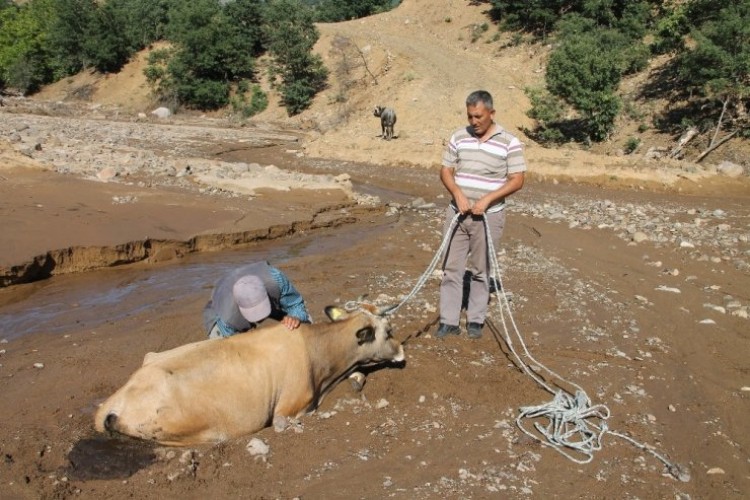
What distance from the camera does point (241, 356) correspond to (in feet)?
14.1

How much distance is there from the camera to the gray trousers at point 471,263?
5.77 m

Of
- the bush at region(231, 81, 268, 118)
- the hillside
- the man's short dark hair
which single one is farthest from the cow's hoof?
the bush at region(231, 81, 268, 118)

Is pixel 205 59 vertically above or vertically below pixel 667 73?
above

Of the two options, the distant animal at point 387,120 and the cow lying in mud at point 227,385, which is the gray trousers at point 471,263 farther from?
the distant animal at point 387,120

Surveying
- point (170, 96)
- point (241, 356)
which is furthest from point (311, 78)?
point (241, 356)

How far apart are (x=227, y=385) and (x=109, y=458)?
0.89 m

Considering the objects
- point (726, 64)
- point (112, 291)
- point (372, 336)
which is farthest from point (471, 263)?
point (726, 64)

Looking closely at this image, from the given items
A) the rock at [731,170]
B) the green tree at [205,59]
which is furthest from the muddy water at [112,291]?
the green tree at [205,59]

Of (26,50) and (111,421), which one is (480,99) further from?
(26,50)

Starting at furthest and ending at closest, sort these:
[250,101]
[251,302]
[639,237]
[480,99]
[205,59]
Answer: [205,59]
[250,101]
[639,237]
[480,99]
[251,302]

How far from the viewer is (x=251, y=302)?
4.41 m

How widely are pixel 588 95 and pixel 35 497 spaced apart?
1905 centimetres

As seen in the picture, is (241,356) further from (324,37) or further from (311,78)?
(324,37)

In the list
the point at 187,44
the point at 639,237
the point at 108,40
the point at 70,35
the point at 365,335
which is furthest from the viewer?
the point at 70,35
